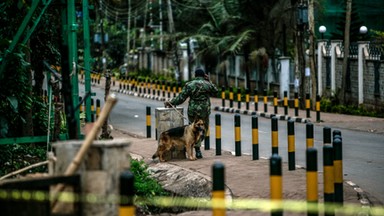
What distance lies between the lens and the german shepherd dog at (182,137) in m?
15.8

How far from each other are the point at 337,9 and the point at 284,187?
3952 centimetres

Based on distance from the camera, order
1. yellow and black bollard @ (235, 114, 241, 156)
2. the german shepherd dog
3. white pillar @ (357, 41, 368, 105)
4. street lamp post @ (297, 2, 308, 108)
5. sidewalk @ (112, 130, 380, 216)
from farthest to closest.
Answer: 1. white pillar @ (357, 41, 368, 105)
2. street lamp post @ (297, 2, 308, 108)
3. yellow and black bollard @ (235, 114, 241, 156)
4. the german shepherd dog
5. sidewalk @ (112, 130, 380, 216)

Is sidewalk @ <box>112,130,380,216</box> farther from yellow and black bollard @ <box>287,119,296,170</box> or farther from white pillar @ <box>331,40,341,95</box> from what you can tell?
white pillar @ <box>331,40,341,95</box>

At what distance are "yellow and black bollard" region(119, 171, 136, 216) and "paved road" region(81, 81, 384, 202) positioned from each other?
5.64 meters

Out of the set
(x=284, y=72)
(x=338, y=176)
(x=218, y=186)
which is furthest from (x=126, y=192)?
(x=284, y=72)

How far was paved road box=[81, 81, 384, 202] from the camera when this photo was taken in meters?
14.2

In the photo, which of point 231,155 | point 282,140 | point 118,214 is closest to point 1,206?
point 118,214

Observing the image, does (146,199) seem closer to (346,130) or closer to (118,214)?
(118,214)

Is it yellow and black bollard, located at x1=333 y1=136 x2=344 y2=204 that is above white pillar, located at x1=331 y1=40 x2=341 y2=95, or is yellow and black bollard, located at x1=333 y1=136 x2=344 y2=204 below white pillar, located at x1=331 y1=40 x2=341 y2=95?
below

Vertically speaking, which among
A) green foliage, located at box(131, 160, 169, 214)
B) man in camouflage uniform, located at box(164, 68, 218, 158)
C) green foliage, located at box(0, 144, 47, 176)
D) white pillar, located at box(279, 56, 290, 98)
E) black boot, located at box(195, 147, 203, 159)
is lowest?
green foliage, located at box(131, 160, 169, 214)

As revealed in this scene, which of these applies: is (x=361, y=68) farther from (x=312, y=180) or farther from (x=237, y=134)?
(x=312, y=180)

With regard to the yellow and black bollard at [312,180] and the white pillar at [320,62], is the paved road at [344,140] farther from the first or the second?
the white pillar at [320,62]

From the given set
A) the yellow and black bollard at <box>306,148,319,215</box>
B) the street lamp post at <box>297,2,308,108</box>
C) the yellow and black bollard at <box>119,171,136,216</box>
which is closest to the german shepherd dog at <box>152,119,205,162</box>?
the yellow and black bollard at <box>306,148,319,215</box>

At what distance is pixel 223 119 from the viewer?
2995 cm
